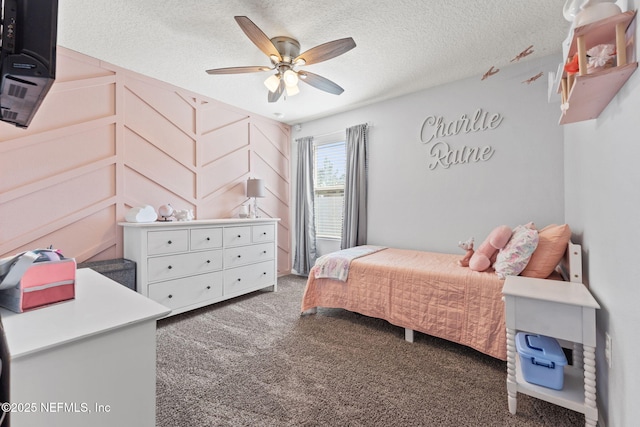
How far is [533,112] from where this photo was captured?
8.59 ft

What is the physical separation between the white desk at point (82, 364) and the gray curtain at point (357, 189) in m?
2.96

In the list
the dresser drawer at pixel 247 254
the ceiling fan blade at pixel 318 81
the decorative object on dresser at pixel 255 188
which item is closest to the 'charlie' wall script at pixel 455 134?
the ceiling fan blade at pixel 318 81

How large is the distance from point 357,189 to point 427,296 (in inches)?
73.1

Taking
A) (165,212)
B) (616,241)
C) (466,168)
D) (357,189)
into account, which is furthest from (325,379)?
(466,168)

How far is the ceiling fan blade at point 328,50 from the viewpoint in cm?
186

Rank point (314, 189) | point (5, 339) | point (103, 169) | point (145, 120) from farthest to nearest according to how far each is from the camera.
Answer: point (314, 189)
point (145, 120)
point (103, 169)
point (5, 339)

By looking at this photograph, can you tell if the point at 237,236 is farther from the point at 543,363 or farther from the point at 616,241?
the point at 616,241

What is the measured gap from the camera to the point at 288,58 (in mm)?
2291

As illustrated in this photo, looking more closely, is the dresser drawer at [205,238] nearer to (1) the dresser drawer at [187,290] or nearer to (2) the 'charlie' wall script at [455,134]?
(1) the dresser drawer at [187,290]

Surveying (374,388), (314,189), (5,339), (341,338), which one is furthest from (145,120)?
(374,388)

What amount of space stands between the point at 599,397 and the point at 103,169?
3.96m

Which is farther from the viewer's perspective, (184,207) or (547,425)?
(184,207)

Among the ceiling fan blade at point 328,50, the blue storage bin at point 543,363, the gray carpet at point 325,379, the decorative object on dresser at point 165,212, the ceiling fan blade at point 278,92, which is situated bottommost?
the gray carpet at point 325,379

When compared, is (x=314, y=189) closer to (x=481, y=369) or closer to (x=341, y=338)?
(x=341, y=338)
